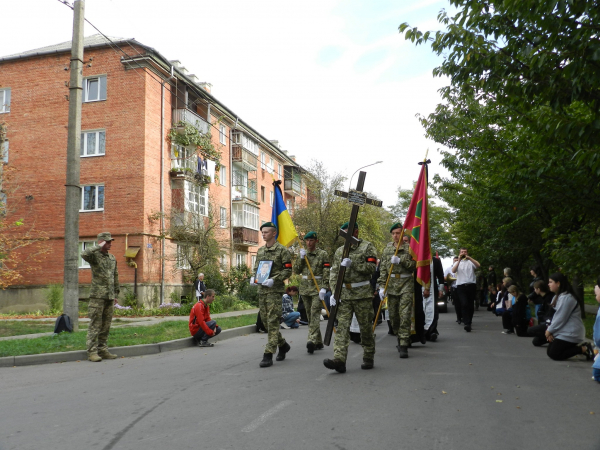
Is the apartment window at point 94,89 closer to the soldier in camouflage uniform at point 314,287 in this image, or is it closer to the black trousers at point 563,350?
the soldier in camouflage uniform at point 314,287

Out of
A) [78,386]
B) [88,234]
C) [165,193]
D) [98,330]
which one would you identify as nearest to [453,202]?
[165,193]

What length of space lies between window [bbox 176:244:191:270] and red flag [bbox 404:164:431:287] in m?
17.8

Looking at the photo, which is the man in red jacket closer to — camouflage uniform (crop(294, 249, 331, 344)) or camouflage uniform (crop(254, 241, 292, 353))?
camouflage uniform (crop(294, 249, 331, 344))

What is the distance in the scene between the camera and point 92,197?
1065 inches

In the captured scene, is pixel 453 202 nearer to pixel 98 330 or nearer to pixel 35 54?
pixel 98 330

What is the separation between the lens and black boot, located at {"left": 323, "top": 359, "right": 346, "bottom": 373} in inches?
282

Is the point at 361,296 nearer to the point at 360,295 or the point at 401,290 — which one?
the point at 360,295

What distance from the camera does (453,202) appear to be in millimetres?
26391

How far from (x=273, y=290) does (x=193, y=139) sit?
22257mm

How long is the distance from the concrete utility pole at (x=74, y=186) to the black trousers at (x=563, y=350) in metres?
9.70

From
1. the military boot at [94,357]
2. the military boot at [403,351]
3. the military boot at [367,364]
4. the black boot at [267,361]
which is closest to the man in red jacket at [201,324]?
the military boot at [94,357]

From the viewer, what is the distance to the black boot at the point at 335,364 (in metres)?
7.15

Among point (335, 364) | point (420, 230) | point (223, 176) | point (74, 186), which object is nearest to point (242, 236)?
point (223, 176)

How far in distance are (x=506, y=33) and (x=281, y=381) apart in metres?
5.71
